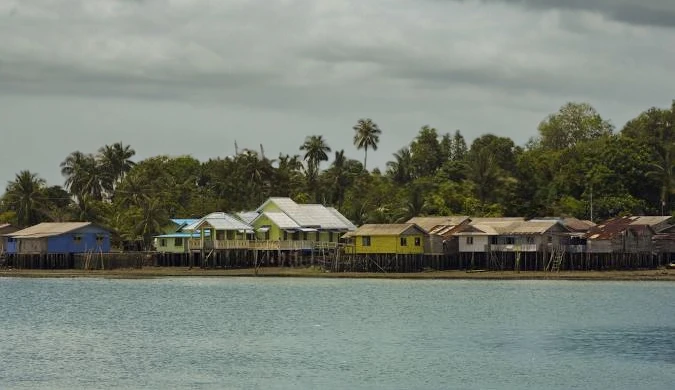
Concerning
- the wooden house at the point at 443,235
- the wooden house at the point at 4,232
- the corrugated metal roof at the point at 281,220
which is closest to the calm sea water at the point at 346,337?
the wooden house at the point at 443,235

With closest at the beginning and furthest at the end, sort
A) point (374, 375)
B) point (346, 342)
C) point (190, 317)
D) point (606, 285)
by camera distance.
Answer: point (374, 375), point (346, 342), point (190, 317), point (606, 285)

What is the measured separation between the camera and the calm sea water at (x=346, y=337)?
1865 inches

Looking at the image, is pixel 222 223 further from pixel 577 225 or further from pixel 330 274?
pixel 577 225

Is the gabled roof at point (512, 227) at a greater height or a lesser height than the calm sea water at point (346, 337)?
greater

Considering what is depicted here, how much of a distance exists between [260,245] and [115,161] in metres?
48.4

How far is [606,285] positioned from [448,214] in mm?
29073

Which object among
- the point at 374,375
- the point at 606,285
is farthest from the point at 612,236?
the point at 374,375

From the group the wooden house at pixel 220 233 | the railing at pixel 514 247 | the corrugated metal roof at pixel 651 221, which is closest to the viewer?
the railing at pixel 514 247

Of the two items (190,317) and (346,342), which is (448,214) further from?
(346,342)

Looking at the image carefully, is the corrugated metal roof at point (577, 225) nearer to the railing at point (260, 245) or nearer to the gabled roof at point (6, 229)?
the railing at point (260, 245)

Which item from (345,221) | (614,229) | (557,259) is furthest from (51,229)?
(614,229)

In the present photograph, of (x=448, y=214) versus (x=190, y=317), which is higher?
(x=448, y=214)

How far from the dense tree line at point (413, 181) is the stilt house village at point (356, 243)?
16.9ft

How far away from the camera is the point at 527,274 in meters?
104
